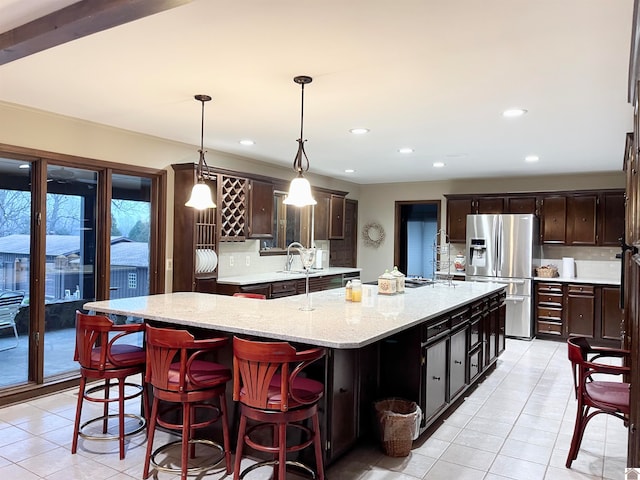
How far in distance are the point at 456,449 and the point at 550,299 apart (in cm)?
417

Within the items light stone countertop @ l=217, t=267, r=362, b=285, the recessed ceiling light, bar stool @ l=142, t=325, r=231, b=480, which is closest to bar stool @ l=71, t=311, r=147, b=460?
bar stool @ l=142, t=325, r=231, b=480

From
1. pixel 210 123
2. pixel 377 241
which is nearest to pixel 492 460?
pixel 210 123

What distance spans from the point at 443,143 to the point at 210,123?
2.36 meters

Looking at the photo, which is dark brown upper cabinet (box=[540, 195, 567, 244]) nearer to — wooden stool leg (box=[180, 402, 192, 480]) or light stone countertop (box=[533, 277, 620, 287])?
light stone countertop (box=[533, 277, 620, 287])

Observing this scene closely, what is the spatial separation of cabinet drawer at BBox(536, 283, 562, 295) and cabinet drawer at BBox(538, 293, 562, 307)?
4 cm

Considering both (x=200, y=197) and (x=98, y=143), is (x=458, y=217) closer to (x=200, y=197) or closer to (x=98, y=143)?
(x=200, y=197)

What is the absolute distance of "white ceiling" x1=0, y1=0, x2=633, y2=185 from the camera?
83.7 inches

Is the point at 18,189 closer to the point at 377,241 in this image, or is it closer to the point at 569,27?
the point at 569,27

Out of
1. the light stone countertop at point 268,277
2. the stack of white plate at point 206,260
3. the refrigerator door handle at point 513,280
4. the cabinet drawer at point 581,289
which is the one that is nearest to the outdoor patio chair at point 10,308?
the stack of white plate at point 206,260

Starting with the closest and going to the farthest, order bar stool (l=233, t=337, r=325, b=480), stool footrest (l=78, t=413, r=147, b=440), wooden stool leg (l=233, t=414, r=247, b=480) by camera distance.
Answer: bar stool (l=233, t=337, r=325, b=480)
wooden stool leg (l=233, t=414, r=247, b=480)
stool footrest (l=78, t=413, r=147, b=440)

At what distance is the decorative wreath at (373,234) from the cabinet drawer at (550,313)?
288 cm

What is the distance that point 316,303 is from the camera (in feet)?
11.8

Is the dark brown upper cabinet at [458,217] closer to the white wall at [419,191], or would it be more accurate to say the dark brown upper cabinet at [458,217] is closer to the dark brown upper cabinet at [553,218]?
the white wall at [419,191]

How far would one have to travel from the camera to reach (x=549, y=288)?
6543 mm
